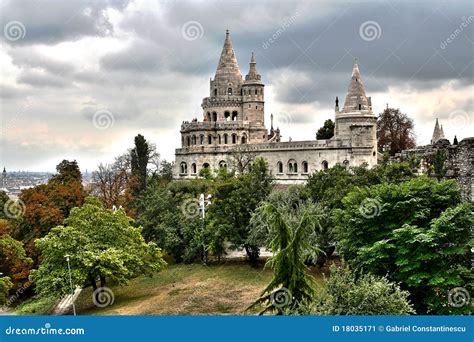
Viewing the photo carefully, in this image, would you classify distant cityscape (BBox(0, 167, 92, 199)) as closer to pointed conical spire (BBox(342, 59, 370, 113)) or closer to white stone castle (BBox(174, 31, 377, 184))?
white stone castle (BBox(174, 31, 377, 184))

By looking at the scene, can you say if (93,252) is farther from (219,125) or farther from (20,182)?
(20,182)

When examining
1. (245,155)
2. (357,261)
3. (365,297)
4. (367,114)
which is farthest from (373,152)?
(365,297)

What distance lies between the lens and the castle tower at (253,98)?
208 ft

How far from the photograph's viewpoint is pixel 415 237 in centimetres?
1758

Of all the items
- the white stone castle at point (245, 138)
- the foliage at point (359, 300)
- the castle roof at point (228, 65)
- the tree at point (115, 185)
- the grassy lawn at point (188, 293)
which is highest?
the castle roof at point (228, 65)

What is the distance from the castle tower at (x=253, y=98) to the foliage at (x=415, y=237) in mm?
42079

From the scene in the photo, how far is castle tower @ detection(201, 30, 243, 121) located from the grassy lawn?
3273 cm

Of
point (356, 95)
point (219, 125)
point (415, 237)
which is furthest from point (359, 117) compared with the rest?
point (415, 237)

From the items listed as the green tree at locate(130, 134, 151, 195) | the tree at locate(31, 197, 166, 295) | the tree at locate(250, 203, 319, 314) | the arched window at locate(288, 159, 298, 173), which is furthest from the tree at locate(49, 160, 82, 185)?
the tree at locate(250, 203, 319, 314)

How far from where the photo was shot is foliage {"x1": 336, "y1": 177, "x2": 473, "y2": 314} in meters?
17.3

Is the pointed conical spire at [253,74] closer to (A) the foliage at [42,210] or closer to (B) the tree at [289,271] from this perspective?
(A) the foliage at [42,210]

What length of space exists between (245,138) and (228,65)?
8956mm

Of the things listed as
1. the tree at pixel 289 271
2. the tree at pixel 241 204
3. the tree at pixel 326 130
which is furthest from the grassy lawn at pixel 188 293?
the tree at pixel 326 130

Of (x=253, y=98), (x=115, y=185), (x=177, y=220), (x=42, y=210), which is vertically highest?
(x=253, y=98)
